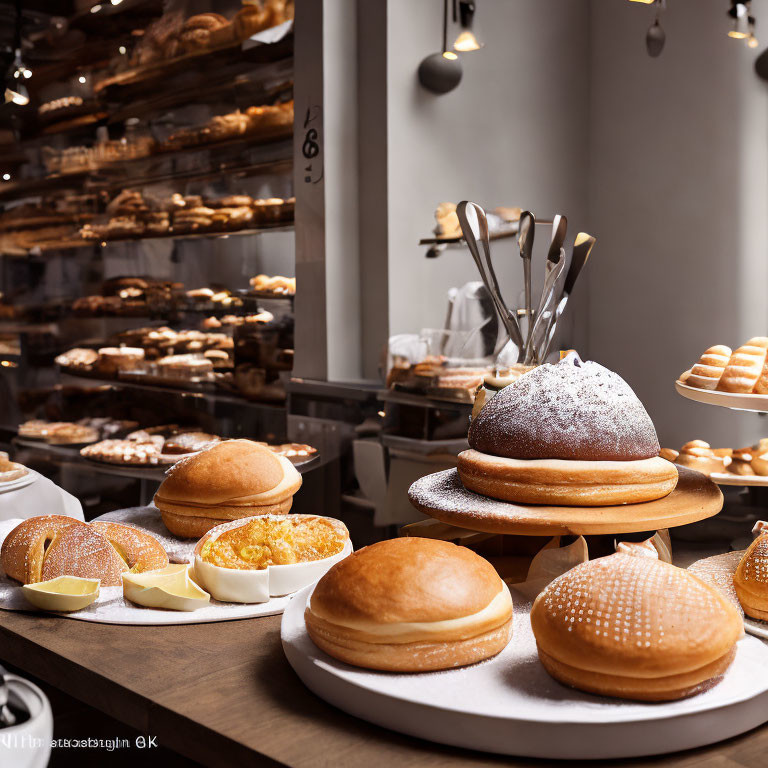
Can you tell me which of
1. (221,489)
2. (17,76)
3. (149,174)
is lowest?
(221,489)

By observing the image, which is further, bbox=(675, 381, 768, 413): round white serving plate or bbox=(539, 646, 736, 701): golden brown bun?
bbox=(675, 381, 768, 413): round white serving plate

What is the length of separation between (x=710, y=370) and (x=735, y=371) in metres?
0.06

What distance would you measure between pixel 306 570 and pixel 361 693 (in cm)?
30

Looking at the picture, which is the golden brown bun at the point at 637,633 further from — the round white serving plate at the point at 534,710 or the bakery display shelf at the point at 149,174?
the bakery display shelf at the point at 149,174

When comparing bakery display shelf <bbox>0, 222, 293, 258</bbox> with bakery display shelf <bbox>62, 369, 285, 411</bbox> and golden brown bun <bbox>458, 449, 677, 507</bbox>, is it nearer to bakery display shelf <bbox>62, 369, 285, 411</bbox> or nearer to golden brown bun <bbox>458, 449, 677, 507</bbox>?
bakery display shelf <bbox>62, 369, 285, 411</bbox>

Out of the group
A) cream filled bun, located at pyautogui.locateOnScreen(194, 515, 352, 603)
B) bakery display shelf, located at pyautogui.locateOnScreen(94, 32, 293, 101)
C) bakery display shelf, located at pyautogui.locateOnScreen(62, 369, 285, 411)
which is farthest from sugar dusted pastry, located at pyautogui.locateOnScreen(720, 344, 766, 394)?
bakery display shelf, located at pyautogui.locateOnScreen(94, 32, 293, 101)

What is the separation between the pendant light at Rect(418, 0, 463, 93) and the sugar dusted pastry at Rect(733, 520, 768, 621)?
121 inches

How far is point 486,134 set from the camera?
13.0ft

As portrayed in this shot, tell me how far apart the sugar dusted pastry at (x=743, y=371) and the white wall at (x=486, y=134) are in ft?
7.42

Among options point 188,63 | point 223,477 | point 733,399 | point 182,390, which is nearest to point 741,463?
point 733,399

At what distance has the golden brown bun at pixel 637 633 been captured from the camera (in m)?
0.68

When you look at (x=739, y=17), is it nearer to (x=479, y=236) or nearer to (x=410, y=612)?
(x=479, y=236)

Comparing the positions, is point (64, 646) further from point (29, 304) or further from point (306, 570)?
point (29, 304)

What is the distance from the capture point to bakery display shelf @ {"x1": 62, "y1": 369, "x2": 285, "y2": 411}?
392 centimetres
